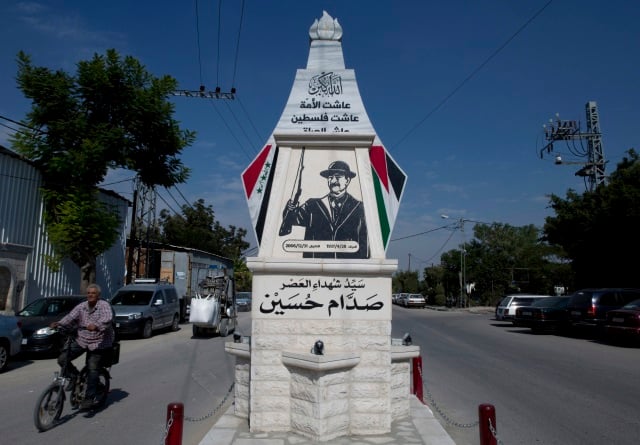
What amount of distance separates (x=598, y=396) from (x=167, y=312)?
1578 centimetres

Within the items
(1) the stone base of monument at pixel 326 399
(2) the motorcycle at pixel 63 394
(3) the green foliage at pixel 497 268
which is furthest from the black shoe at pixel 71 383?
(3) the green foliage at pixel 497 268

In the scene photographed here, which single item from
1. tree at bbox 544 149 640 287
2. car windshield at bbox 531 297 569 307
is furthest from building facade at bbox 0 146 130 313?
tree at bbox 544 149 640 287

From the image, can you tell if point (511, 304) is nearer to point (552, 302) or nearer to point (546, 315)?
point (552, 302)

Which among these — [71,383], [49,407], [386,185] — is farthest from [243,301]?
[386,185]

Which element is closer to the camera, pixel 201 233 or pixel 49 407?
pixel 49 407

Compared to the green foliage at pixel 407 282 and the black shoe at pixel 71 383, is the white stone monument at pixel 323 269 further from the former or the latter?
the green foliage at pixel 407 282

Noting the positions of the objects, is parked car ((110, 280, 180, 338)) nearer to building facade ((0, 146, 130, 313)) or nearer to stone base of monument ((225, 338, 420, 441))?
building facade ((0, 146, 130, 313))

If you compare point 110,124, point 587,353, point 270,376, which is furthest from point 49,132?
point 587,353

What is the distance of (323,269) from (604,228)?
23276mm

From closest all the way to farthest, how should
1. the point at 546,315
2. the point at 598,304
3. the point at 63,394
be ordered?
the point at 63,394 < the point at 598,304 < the point at 546,315

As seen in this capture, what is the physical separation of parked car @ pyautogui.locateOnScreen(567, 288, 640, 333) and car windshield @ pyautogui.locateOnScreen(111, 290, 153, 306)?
52.5 feet

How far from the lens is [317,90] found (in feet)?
23.4

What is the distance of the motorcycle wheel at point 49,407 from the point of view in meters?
6.46

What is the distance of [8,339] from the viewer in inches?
425
